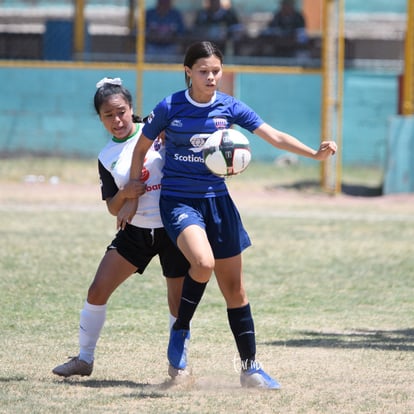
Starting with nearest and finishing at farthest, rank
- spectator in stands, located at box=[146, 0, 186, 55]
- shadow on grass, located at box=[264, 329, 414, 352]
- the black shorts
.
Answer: the black shorts
shadow on grass, located at box=[264, 329, 414, 352]
spectator in stands, located at box=[146, 0, 186, 55]

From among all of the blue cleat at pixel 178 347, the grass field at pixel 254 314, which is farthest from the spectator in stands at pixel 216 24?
the blue cleat at pixel 178 347

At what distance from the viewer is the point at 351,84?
762 inches

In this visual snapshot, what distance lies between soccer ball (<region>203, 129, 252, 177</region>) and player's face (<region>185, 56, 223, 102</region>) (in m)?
0.22

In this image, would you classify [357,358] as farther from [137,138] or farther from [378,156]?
[378,156]

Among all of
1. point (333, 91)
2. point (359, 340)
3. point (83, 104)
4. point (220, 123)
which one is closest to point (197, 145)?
point (220, 123)

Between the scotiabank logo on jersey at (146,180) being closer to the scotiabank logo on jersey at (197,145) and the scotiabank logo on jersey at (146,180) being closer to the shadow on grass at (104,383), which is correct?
the scotiabank logo on jersey at (197,145)

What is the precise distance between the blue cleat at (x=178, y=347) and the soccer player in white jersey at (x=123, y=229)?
12.4 inches

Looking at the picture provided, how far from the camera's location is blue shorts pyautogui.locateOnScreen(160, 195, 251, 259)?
534cm

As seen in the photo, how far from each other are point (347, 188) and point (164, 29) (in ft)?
15.0

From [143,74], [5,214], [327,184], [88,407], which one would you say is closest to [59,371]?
[88,407]

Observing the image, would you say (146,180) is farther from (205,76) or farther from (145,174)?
(205,76)

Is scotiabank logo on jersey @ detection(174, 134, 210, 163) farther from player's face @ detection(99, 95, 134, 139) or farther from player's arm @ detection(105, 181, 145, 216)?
player's face @ detection(99, 95, 134, 139)

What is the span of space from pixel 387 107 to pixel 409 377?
14022 mm

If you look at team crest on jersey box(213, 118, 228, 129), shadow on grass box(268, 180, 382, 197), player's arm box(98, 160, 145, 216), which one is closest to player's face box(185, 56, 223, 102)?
team crest on jersey box(213, 118, 228, 129)
